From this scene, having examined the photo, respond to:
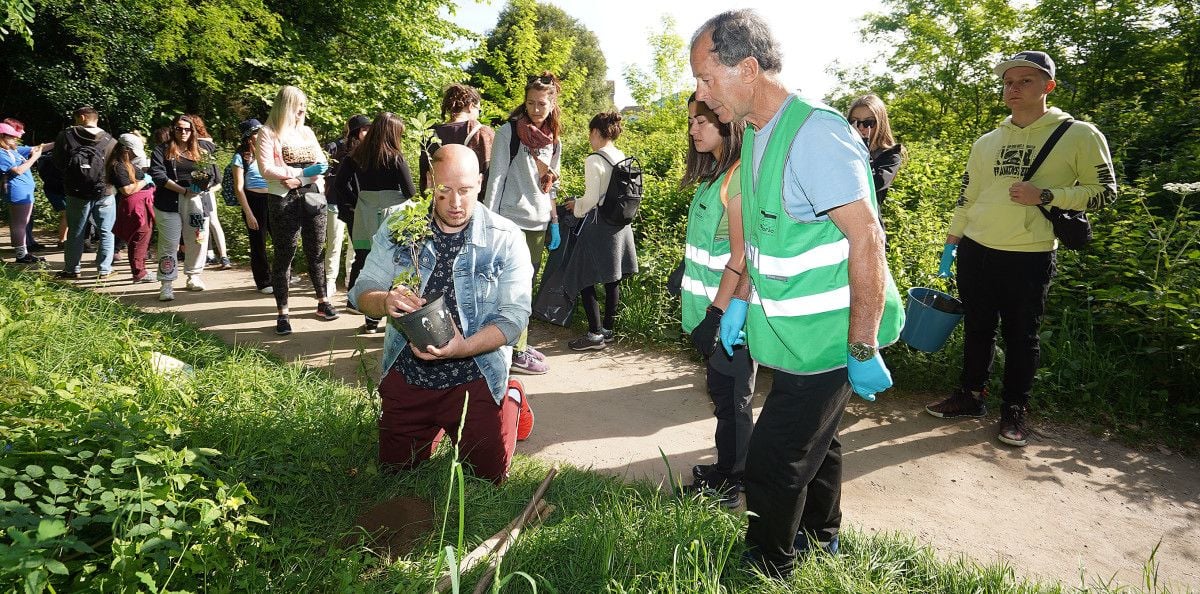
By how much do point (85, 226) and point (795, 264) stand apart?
8.82 m

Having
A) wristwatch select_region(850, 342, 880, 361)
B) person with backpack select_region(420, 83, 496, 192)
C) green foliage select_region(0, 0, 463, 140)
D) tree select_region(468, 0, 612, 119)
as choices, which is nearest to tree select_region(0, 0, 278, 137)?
green foliage select_region(0, 0, 463, 140)

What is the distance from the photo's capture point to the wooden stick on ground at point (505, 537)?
8.15 ft

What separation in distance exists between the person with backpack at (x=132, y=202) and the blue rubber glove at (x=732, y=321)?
23.7 feet

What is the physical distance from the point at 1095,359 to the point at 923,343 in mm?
1448

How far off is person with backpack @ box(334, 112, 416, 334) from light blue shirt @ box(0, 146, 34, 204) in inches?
236

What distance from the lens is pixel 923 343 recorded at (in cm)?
415

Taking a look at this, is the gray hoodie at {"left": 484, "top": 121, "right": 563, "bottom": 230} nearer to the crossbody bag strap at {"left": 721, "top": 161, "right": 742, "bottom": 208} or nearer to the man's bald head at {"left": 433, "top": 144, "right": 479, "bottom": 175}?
the man's bald head at {"left": 433, "top": 144, "right": 479, "bottom": 175}

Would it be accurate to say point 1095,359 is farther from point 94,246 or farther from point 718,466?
point 94,246

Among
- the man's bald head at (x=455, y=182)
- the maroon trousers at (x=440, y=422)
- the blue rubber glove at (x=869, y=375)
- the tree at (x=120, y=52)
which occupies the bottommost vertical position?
the maroon trousers at (x=440, y=422)

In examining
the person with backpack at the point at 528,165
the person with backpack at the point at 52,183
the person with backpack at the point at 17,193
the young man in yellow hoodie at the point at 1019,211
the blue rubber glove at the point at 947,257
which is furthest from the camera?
the person with backpack at the point at 52,183

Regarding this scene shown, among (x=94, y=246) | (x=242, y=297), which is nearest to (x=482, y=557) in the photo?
(x=242, y=297)

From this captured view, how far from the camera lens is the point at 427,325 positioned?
2730 mm

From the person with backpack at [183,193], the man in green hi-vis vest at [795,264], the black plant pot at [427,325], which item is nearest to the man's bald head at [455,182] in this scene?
the black plant pot at [427,325]

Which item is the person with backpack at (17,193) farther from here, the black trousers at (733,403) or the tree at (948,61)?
the tree at (948,61)
